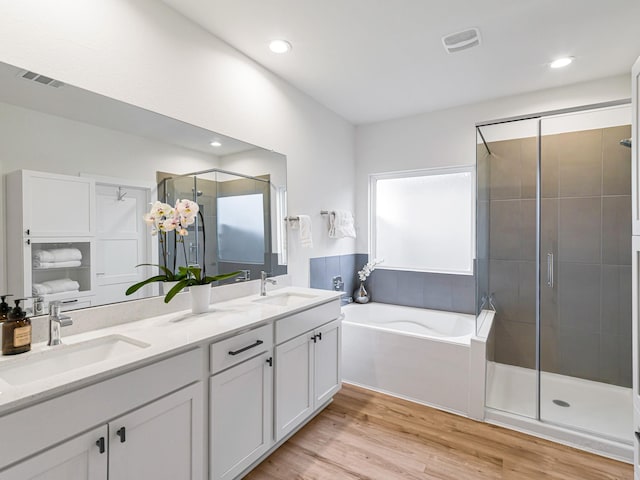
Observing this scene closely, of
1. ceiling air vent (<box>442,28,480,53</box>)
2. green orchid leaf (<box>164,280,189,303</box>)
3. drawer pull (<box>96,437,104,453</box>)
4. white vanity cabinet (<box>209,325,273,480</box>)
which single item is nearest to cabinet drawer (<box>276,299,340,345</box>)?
white vanity cabinet (<box>209,325,273,480</box>)

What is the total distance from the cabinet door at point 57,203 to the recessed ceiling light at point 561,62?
3.19 m

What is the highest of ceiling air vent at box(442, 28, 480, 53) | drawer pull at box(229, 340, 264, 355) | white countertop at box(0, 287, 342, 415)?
ceiling air vent at box(442, 28, 480, 53)

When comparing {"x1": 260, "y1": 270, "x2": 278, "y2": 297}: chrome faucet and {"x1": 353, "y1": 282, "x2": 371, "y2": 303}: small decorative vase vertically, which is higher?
{"x1": 260, "y1": 270, "x2": 278, "y2": 297}: chrome faucet

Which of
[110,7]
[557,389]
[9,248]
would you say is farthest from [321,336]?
[110,7]

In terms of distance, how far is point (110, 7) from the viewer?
1.62 metres

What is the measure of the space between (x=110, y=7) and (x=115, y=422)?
1.87 meters

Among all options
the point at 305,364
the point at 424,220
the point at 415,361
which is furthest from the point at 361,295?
the point at 305,364

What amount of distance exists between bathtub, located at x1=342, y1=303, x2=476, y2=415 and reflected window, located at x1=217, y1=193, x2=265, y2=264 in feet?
3.69

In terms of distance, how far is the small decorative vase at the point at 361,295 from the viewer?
375cm

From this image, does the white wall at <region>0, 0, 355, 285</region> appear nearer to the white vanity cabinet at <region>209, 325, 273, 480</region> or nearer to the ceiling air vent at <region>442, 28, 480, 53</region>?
the white vanity cabinet at <region>209, 325, 273, 480</region>

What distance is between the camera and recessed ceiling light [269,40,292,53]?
2.23 metres

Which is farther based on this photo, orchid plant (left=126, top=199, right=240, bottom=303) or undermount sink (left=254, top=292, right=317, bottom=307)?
undermount sink (left=254, top=292, right=317, bottom=307)

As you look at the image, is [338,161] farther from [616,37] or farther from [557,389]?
[557,389]

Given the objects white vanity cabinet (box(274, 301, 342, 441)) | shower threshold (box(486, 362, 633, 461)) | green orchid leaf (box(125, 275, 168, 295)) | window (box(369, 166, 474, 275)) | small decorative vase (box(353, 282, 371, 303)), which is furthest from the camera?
small decorative vase (box(353, 282, 371, 303))
